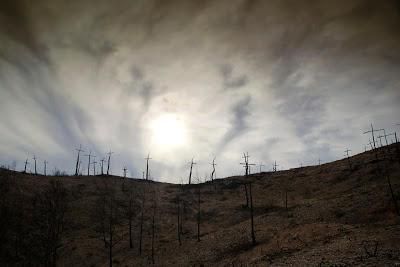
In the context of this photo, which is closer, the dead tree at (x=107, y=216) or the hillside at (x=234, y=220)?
the hillside at (x=234, y=220)

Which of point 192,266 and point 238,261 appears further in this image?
point 192,266

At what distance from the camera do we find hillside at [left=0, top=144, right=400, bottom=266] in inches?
1335

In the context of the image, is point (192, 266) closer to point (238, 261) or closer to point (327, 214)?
point (238, 261)

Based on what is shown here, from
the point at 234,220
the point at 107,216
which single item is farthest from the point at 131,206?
the point at 234,220

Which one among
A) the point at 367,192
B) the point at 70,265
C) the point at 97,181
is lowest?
the point at 70,265

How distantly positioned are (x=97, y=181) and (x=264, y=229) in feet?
208

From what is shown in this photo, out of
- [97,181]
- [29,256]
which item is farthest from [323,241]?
[97,181]

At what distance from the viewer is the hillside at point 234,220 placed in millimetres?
33906

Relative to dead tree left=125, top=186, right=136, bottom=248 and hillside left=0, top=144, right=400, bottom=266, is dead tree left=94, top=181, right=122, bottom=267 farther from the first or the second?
dead tree left=125, top=186, right=136, bottom=248

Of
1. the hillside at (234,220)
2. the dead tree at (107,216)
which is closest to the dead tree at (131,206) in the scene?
the hillside at (234,220)

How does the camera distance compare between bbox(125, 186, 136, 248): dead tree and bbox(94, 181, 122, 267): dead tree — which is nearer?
bbox(94, 181, 122, 267): dead tree

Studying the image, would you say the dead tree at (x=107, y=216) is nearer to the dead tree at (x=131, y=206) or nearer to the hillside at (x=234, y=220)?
the hillside at (x=234, y=220)

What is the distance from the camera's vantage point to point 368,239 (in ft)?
102

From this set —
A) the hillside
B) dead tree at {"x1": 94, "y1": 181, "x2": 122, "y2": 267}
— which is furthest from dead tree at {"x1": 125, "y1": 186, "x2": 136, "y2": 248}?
dead tree at {"x1": 94, "y1": 181, "x2": 122, "y2": 267}
